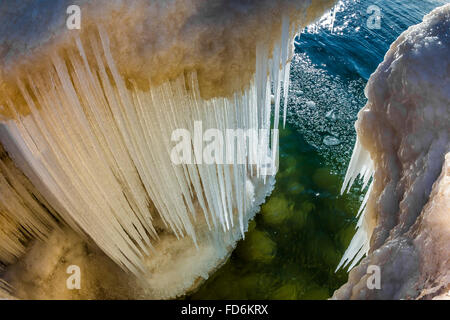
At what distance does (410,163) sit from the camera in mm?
2352

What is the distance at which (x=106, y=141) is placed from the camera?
2.88m

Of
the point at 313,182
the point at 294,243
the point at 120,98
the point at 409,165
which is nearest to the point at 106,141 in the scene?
the point at 120,98

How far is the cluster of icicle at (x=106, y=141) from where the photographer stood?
8.34 ft

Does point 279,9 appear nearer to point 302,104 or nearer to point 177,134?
point 177,134

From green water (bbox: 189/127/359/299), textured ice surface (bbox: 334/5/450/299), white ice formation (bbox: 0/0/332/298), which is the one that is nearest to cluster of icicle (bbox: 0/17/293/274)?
white ice formation (bbox: 0/0/332/298)

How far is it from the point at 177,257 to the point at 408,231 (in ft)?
8.61

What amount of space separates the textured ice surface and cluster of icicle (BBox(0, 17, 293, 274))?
2.82 ft

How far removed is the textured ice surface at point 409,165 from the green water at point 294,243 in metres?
1.48

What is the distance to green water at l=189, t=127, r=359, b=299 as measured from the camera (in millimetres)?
4184

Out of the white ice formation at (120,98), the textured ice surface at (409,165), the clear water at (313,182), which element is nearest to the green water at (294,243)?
the clear water at (313,182)

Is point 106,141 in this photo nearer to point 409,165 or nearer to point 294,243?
point 409,165

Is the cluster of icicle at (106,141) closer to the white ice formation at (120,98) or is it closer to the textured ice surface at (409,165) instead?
the white ice formation at (120,98)

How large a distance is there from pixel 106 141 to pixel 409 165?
225 centimetres

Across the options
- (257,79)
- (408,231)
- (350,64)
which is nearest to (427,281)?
(408,231)
